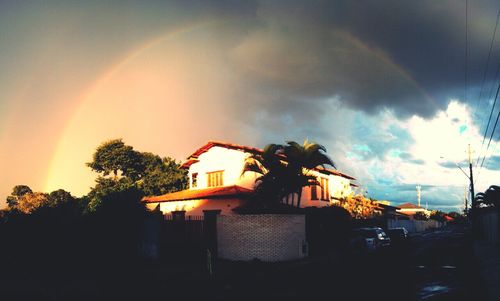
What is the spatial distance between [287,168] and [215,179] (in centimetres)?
1017

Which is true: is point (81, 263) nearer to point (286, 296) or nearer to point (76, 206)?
point (76, 206)

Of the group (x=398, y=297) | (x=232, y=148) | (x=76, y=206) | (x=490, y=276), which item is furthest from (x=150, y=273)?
(x=232, y=148)

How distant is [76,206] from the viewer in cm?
1988

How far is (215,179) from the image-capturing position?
36.3 meters

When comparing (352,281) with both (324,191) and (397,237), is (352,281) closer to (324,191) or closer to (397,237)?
(397,237)

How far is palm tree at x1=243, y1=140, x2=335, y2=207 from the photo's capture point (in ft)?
90.4

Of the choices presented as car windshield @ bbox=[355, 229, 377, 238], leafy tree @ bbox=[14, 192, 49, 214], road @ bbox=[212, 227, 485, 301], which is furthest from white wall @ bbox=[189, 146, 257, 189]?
leafy tree @ bbox=[14, 192, 49, 214]

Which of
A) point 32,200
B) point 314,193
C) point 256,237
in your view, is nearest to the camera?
point 256,237

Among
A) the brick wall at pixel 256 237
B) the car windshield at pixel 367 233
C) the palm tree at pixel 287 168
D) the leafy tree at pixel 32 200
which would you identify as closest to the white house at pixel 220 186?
the palm tree at pixel 287 168

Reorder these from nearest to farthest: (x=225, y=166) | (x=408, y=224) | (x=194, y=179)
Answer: (x=225, y=166), (x=194, y=179), (x=408, y=224)

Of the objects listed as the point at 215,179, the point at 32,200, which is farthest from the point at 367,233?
the point at 32,200

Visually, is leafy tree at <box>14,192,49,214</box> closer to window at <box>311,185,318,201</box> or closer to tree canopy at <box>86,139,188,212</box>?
tree canopy at <box>86,139,188,212</box>

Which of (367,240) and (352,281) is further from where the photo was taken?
(367,240)

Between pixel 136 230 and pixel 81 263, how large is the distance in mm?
3328
